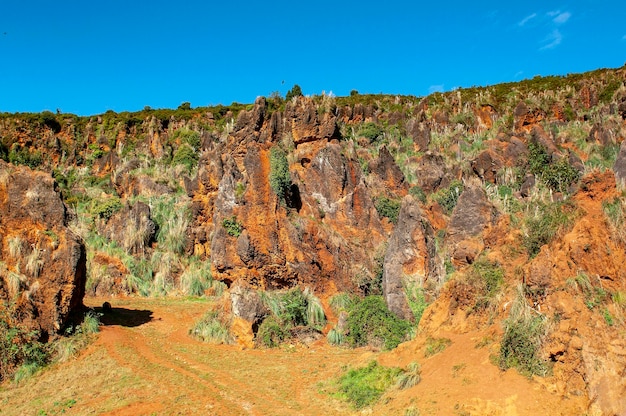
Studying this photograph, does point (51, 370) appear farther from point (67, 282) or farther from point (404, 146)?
point (404, 146)

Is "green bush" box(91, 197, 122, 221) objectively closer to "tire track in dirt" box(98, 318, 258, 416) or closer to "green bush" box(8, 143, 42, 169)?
"tire track in dirt" box(98, 318, 258, 416)

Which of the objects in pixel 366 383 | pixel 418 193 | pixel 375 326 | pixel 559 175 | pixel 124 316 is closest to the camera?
pixel 366 383

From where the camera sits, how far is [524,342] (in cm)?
950

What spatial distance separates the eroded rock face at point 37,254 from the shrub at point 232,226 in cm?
603

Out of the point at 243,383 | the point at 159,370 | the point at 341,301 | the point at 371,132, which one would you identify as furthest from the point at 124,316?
the point at 371,132

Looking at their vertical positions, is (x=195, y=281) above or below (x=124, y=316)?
above

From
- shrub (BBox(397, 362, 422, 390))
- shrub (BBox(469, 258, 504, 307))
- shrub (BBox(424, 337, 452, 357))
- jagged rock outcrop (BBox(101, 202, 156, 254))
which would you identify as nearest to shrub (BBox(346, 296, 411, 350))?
shrub (BBox(424, 337, 452, 357))

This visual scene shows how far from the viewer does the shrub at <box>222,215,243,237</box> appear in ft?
69.7

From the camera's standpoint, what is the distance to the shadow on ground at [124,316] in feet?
64.0

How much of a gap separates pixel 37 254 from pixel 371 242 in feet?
45.6

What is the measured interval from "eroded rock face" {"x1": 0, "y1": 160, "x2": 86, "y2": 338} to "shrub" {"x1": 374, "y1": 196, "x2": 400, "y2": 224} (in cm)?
1498

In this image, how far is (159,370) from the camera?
1399 centimetres

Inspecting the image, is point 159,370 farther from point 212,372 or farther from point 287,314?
point 287,314

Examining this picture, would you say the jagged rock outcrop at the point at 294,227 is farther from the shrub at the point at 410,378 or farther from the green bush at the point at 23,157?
the green bush at the point at 23,157
